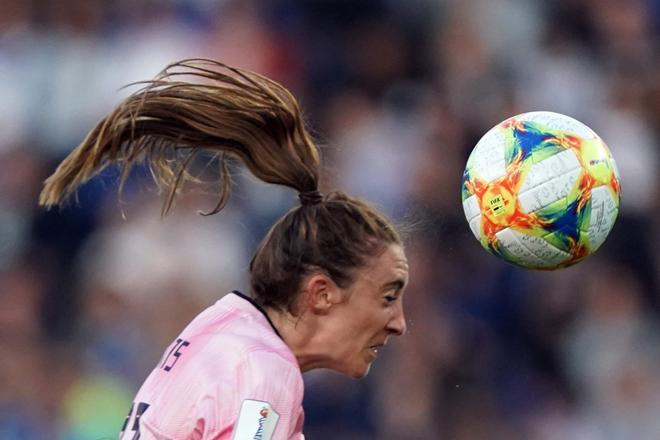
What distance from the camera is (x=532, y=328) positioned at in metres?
6.80

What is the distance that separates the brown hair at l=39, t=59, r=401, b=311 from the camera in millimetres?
3723

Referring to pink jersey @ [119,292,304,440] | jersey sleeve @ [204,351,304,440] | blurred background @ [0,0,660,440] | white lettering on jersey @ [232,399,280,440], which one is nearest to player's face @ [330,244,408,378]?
pink jersey @ [119,292,304,440]

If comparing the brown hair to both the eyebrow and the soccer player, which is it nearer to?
the soccer player

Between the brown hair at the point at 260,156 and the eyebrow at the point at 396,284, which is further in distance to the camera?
the eyebrow at the point at 396,284

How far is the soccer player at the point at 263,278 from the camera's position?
10.8 feet

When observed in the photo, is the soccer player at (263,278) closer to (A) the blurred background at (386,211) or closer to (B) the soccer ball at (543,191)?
(B) the soccer ball at (543,191)

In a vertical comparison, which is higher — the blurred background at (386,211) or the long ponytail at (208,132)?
the long ponytail at (208,132)

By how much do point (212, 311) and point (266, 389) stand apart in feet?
1.38

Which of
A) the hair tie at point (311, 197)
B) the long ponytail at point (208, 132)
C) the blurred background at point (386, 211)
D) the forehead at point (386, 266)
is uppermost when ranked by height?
the long ponytail at point (208, 132)

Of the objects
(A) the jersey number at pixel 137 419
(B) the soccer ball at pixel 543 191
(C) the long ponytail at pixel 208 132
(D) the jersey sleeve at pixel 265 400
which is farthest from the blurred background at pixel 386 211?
(D) the jersey sleeve at pixel 265 400

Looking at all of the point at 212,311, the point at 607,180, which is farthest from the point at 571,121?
the point at 212,311

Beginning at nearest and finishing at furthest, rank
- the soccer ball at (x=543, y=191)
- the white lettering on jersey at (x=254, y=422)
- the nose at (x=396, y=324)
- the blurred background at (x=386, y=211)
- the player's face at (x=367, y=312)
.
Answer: the white lettering on jersey at (x=254, y=422) < the player's face at (x=367, y=312) < the nose at (x=396, y=324) < the soccer ball at (x=543, y=191) < the blurred background at (x=386, y=211)

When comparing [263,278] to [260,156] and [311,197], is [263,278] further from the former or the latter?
[260,156]

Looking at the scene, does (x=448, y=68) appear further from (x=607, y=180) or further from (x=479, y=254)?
(x=607, y=180)
